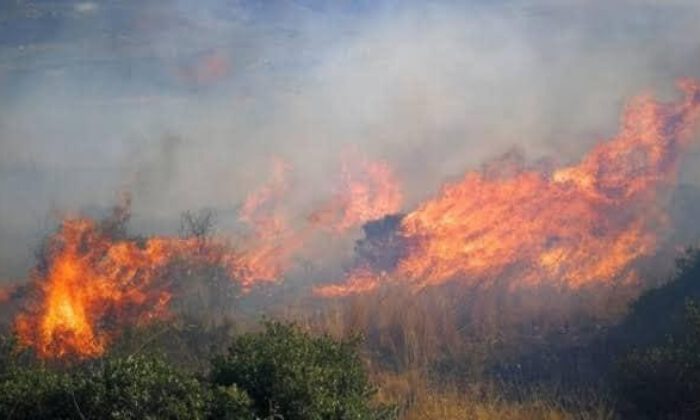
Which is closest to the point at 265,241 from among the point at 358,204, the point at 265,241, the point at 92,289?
the point at 265,241

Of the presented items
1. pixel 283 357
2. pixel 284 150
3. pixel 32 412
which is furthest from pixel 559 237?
pixel 284 150

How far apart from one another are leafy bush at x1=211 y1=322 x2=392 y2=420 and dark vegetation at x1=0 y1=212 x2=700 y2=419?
0.05 feet

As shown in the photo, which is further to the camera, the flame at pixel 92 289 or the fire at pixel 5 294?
the fire at pixel 5 294

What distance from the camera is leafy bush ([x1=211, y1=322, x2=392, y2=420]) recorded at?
297 inches

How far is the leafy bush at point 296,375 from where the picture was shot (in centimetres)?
754

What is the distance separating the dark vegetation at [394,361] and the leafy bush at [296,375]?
0.6 inches

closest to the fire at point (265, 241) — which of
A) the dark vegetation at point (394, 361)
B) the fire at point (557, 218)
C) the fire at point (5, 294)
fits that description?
the dark vegetation at point (394, 361)

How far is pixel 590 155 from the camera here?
886 inches

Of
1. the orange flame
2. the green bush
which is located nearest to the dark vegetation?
the green bush

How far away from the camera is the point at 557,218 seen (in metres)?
21.9

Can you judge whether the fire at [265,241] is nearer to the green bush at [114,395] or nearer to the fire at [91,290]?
the fire at [91,290]

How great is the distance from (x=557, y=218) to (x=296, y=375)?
625 inches

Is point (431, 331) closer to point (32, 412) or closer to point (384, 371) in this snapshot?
point (384, 371)

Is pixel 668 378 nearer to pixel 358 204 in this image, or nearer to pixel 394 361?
pixel 394 361
